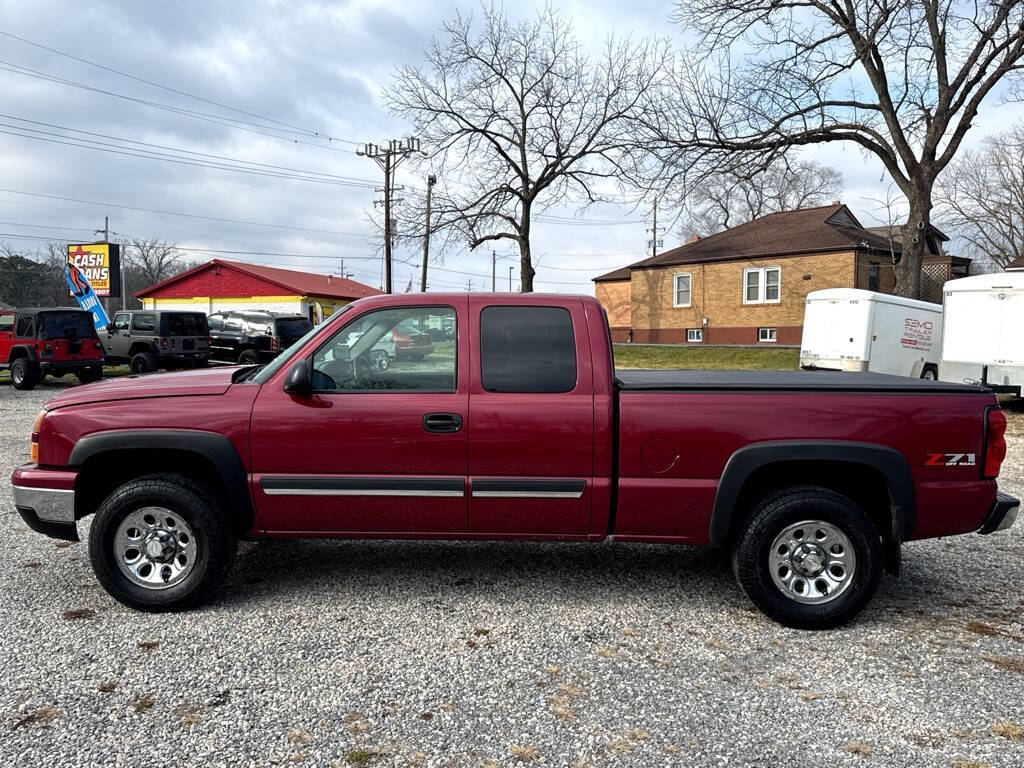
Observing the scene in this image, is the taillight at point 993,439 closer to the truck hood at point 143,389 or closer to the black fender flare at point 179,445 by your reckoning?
the black fender flare at point 179,445

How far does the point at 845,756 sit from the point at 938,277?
3476 cm

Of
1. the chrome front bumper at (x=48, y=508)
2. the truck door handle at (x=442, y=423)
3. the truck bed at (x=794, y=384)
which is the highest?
the truck bed at (x=794, y=384)

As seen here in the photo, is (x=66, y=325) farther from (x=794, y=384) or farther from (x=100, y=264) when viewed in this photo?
(x=100, y=264)

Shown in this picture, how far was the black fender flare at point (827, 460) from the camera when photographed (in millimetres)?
3916

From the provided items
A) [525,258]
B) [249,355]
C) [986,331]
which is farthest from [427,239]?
[986,331]

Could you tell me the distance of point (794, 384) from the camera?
4234 millimetres

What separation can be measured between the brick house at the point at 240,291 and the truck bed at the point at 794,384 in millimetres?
41791

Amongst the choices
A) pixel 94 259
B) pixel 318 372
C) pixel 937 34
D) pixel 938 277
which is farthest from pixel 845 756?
pixel 94 259

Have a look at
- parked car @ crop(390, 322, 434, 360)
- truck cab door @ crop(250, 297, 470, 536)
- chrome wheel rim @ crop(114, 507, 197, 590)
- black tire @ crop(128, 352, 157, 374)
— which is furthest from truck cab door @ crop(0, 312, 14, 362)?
parked car @ crop(390, 322, 434, 360)

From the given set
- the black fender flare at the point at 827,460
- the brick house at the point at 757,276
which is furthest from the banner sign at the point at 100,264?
the black fender flare at the point at 827,460

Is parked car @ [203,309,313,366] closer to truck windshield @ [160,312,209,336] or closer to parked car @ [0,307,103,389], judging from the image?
truck windshield @ [160,312,209,336]

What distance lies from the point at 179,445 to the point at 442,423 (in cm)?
143

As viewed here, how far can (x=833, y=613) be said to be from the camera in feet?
13.0

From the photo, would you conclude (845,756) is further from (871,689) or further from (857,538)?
(857,538)
